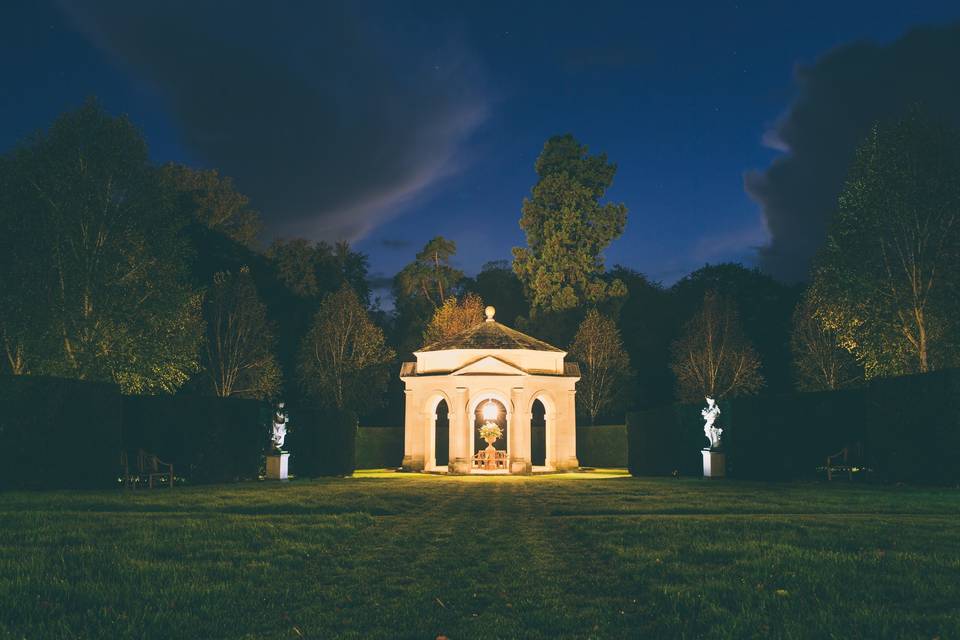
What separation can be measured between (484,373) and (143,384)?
46.4 ft

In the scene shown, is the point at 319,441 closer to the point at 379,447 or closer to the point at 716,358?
the point at 379,447

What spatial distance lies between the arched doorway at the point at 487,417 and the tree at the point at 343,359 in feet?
21.4

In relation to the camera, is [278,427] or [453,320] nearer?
[278,427]

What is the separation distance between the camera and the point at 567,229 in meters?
53.0

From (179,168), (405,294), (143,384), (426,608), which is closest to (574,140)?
(405,294)

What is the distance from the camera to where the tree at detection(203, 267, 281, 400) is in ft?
147

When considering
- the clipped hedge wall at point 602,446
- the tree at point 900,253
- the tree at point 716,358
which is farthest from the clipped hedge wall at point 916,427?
the tree at point 716,358

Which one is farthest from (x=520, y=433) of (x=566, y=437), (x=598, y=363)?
(x=598, y=363)

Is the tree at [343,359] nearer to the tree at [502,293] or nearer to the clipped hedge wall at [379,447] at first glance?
the clipped hedge wall at [379,447]

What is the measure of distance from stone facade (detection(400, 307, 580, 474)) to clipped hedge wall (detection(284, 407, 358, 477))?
19.1 feet

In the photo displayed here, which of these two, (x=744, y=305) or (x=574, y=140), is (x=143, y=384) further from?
(x=744, y=305)

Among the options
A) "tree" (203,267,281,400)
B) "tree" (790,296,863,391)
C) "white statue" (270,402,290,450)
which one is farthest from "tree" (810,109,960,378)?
"tree" (203,267,281,400)

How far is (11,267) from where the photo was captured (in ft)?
91.3

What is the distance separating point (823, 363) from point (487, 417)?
18.9m
